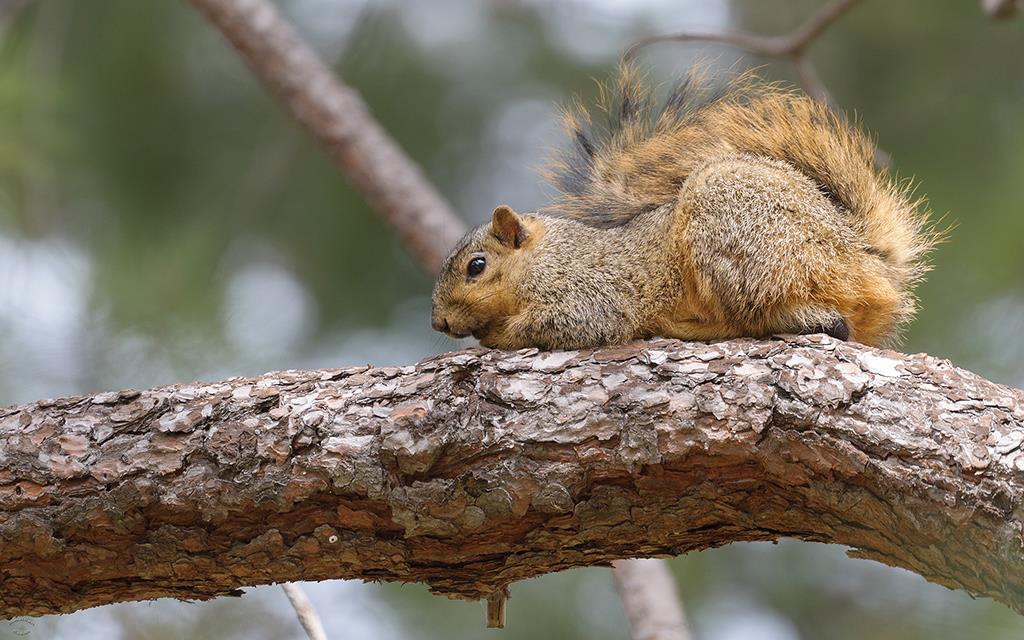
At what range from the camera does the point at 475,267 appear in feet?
8.55

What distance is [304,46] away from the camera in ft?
12.2

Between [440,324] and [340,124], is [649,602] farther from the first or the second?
[340,124]

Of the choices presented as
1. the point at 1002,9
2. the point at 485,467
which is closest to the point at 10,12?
the point at 485,467

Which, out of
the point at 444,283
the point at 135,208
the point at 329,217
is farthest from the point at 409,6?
the point at 444,283

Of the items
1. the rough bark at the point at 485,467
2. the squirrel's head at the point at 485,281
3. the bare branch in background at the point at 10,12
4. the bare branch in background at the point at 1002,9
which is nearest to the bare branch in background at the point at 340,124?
the squirrel's head at the point at 485,281

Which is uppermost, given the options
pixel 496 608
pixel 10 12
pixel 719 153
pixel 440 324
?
pixel 10 12

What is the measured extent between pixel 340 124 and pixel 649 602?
1.79m

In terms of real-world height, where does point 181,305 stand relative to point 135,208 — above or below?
below

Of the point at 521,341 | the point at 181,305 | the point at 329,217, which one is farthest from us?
the point at 329,217

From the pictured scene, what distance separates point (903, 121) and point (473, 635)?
254 centimetres

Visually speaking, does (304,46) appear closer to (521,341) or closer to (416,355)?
(416,355)

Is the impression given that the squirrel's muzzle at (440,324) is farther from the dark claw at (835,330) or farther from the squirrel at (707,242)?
the dark claw at (835,330)

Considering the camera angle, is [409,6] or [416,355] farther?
[409,6]

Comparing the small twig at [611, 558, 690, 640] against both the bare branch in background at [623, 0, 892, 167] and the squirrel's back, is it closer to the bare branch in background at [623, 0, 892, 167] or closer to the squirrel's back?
the squirrel's back
